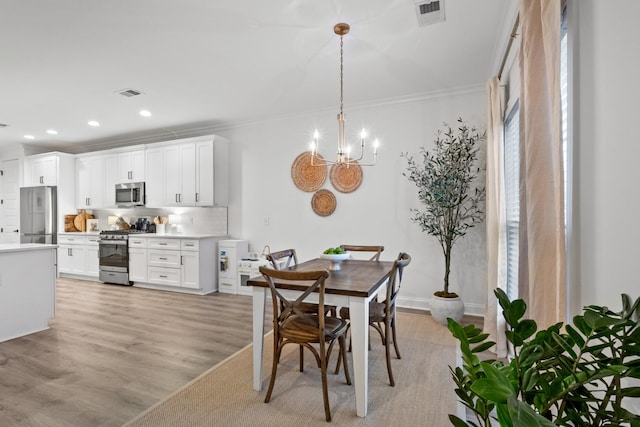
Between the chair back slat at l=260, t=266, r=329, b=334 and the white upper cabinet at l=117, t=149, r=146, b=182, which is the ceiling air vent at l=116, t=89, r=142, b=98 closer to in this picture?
the white upper cabinet at l=117, t=149, r=146, b=182

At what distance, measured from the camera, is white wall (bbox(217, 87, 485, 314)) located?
4.14m

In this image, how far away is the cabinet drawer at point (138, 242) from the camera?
5684mm

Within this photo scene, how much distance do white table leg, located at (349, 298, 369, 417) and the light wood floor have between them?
1.31 meters

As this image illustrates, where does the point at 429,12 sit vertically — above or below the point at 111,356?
above

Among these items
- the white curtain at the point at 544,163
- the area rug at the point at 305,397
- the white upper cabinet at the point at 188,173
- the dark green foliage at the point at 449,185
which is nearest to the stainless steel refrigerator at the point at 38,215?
the white upper cabinet at the point at 188,173

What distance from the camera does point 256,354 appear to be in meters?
2.32

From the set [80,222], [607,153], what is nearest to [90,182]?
[80,222]

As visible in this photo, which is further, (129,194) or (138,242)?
(129,194)

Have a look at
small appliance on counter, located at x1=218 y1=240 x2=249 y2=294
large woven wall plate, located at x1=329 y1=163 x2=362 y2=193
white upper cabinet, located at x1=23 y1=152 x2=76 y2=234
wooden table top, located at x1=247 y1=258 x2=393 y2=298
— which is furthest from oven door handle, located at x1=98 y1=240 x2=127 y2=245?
wooden table top, located at x1=247 y1=258 x2=393 y2=298

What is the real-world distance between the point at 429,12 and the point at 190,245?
4.43m

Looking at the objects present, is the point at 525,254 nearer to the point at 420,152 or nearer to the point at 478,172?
the point at 478,172

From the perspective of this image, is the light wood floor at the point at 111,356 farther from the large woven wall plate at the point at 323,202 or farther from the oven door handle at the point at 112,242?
the large woven wall plate at the point at 323,202

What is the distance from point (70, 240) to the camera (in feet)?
21.4

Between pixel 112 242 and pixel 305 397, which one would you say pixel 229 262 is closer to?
pixel 112 242
